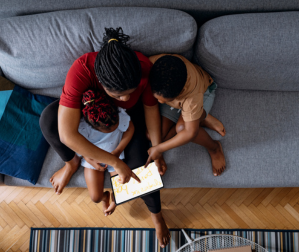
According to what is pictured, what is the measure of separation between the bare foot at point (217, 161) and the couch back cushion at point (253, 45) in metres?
0.43

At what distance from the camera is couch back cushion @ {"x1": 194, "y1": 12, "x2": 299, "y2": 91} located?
38.9 inches

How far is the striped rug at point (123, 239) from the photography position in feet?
4.61

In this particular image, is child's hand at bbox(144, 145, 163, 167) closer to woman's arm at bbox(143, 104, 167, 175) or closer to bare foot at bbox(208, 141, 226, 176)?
woman's arm at bbox(143, 104, 167, 175)

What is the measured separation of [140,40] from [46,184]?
955 mm

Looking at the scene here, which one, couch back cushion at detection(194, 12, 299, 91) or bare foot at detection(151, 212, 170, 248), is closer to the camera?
couch back cushion at detection(194, 12, 299, 91)

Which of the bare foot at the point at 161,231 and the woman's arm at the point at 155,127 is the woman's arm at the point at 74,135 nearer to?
the woman's arm at the point at 155,127

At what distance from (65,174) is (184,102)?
0.75 metres

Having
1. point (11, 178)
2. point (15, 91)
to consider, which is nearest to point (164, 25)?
point (15, 91)

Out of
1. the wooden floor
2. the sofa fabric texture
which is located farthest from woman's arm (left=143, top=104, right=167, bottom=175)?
the sofa fabric texture

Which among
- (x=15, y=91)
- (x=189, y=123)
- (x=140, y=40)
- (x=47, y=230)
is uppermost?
(x=140, y=40)

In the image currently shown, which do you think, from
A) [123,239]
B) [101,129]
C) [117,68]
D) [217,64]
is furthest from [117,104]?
[123,239]

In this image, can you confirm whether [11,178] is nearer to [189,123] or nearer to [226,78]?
[189,123]

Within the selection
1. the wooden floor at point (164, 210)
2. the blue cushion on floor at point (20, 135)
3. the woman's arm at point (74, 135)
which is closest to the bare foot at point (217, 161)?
the wooden floor at point (164, 210)

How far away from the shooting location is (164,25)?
3.29 ft
